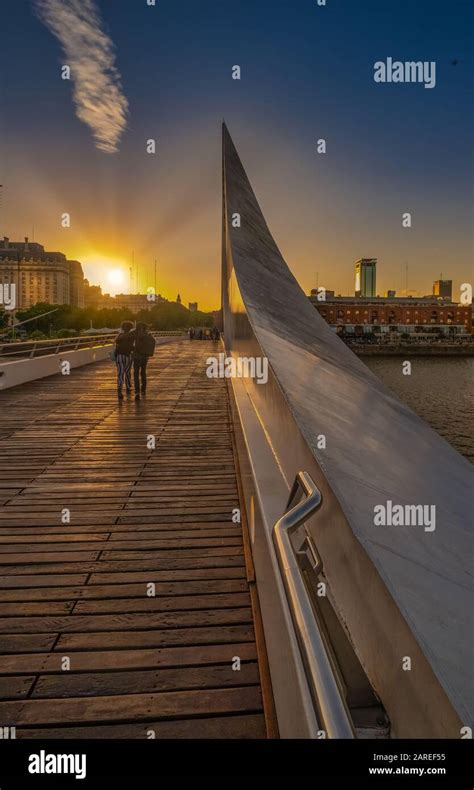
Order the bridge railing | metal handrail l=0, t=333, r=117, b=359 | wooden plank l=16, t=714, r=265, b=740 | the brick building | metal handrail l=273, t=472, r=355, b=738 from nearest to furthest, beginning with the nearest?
1. metal handrail l=273, t=472, r=355, b=738
2. wooden plank l=16, t=714, r=265, b=740
3. metal handrail l=0, t=333, r=117, b=359
4. the bridge railing
5. the brick building

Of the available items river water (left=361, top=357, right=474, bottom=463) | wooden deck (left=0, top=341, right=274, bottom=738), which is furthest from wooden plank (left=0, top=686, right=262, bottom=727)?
river water (left=361, top=357, right=474, bottom=463)

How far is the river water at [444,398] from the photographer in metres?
23.0

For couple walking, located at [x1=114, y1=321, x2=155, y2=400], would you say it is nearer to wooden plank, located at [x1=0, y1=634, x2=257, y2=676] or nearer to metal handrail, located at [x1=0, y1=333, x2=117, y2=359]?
metal handrail, located at [x1=0, y1=333, x2=117, y2=359]

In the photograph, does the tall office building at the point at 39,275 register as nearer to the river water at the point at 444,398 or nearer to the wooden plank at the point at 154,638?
the river water at the point at 444,398

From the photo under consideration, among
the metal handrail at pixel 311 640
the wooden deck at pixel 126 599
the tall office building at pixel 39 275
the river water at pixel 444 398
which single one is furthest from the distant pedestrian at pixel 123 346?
the tall office building at pixel 39 275

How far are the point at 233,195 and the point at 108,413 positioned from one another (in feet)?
42.1

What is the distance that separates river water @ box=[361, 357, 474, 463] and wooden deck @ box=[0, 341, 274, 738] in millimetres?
15476

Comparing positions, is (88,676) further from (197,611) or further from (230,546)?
(230,546)

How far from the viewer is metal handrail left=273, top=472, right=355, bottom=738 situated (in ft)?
2.43

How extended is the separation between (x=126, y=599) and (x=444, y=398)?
38.4 metres

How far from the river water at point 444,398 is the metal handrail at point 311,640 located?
57.6 feet

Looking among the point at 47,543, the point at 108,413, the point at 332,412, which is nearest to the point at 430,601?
the point at 332,412
